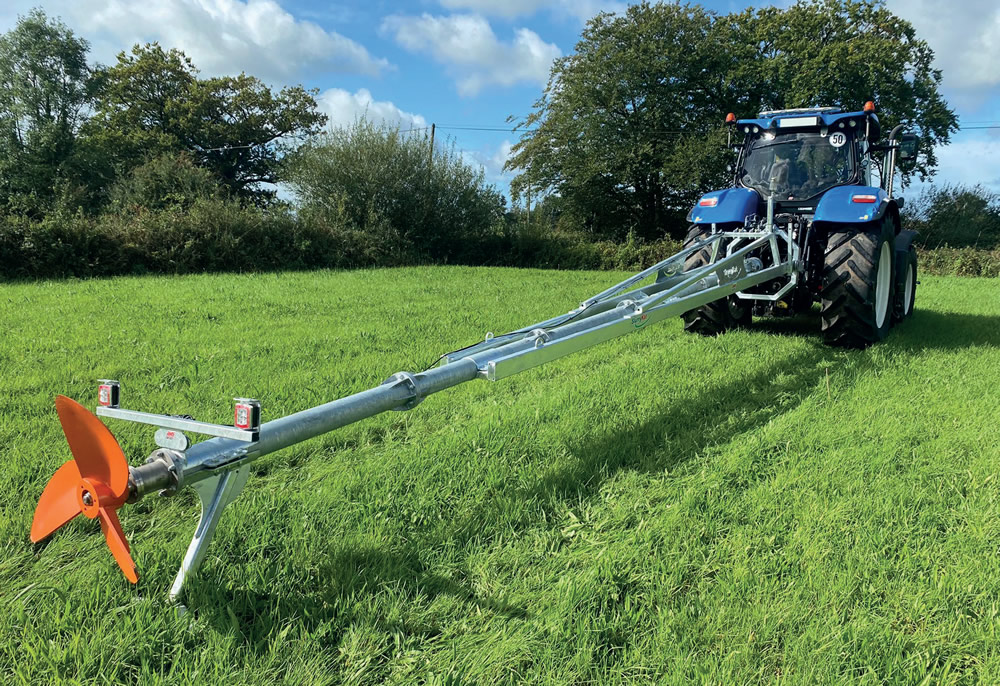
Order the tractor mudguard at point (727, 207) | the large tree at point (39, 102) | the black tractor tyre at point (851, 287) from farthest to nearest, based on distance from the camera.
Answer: the large tree at point (39, 102) → the tractor mudguard at point (727, 207) → the black tractor tyre at point (851, 287)

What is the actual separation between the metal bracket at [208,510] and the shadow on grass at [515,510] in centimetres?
12

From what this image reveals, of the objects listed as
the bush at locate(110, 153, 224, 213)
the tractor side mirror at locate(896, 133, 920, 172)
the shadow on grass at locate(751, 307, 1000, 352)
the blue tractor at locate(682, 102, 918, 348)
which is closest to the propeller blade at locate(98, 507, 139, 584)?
the blue tractor at locate(682, 102, 918, 348)

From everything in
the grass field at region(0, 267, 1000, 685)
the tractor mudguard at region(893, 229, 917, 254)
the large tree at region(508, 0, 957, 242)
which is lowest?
the grass field at region(0, 267, 1000, 685)

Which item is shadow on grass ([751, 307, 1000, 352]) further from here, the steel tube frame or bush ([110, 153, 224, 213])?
bush ([110, 153, 224, 213])

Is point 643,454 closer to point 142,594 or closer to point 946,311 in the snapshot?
point 142,594

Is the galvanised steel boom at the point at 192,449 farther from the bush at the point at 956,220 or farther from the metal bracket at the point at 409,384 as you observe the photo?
the bush at the point at 956,220

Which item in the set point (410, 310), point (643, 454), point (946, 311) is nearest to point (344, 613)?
point (643, 454)

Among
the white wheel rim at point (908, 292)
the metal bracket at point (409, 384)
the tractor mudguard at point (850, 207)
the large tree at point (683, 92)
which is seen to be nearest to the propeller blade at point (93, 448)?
the metal bracket at point (409, 384)

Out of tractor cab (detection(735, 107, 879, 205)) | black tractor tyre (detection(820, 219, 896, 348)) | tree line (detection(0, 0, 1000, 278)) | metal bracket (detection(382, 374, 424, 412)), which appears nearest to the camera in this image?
metal bracket (detection(382, 374, 424, 412))

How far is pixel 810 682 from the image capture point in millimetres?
1756

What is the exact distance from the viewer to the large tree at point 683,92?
24.2 m

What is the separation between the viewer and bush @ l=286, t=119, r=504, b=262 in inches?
800

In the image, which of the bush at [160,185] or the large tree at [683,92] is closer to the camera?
the bush at [160,185]

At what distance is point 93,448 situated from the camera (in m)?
1.80
